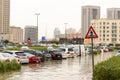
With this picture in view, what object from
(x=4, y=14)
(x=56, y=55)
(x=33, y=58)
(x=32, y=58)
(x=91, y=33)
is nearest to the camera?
(x=91, y=33)

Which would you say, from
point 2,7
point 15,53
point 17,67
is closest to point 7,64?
point 17,67

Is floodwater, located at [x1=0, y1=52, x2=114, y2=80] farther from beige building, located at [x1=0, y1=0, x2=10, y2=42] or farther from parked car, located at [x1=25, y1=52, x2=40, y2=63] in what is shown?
beige building, located at [x1=0, y1=0, x2=10, y2=42]

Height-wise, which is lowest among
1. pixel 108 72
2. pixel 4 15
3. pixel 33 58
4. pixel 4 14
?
pixel 33 58

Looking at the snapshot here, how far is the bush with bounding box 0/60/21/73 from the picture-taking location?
90.8 feet

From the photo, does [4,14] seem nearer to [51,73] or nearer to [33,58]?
[33,58]

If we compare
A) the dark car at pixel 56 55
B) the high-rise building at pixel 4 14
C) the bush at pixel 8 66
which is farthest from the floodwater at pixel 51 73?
the high-rise building at pixel 4 14

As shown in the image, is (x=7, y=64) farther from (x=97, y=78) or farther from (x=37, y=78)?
(x=97, y=78)

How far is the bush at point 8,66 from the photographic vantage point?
27.7 m

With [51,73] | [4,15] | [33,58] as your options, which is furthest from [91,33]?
[4,15]

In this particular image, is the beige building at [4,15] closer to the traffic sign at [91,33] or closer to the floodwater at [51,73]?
the floodwater at [51,73]

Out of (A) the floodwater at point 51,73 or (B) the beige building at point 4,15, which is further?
(B) the beige building at point 4,15

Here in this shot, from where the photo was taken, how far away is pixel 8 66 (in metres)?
28.9

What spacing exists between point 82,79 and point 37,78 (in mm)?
2758

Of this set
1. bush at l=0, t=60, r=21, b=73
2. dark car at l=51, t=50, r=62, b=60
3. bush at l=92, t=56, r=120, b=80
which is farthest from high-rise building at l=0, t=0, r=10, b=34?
bush at l=92, t=56, r=120, b=80
